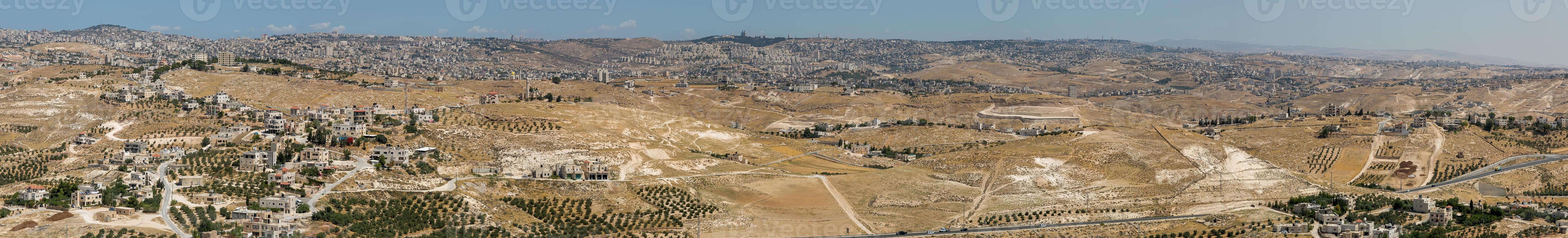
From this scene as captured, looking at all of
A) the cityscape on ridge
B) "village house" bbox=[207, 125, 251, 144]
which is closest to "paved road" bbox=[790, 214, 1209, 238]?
the cityscape on ridge

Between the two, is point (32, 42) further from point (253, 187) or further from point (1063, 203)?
point (1063, 203)

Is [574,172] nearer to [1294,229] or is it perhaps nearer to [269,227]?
[269,227]

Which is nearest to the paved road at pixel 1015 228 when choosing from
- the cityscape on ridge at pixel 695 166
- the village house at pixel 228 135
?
the cityscape on ridge at pixel 695 166

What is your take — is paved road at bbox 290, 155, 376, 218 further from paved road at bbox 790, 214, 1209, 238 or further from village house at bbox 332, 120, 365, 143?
paved road at bbox 790, 214, 1209, 238

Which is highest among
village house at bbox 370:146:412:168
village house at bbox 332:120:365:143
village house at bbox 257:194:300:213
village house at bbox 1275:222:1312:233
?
village house at bbox 332:120:365:143

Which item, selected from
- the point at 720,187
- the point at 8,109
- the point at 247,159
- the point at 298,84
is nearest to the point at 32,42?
the point at 298,84

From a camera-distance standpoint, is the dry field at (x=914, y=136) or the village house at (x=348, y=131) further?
the dry field at (x=914, y=136)

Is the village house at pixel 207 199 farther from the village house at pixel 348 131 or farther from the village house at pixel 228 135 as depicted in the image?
the village house at pixel 228 135
